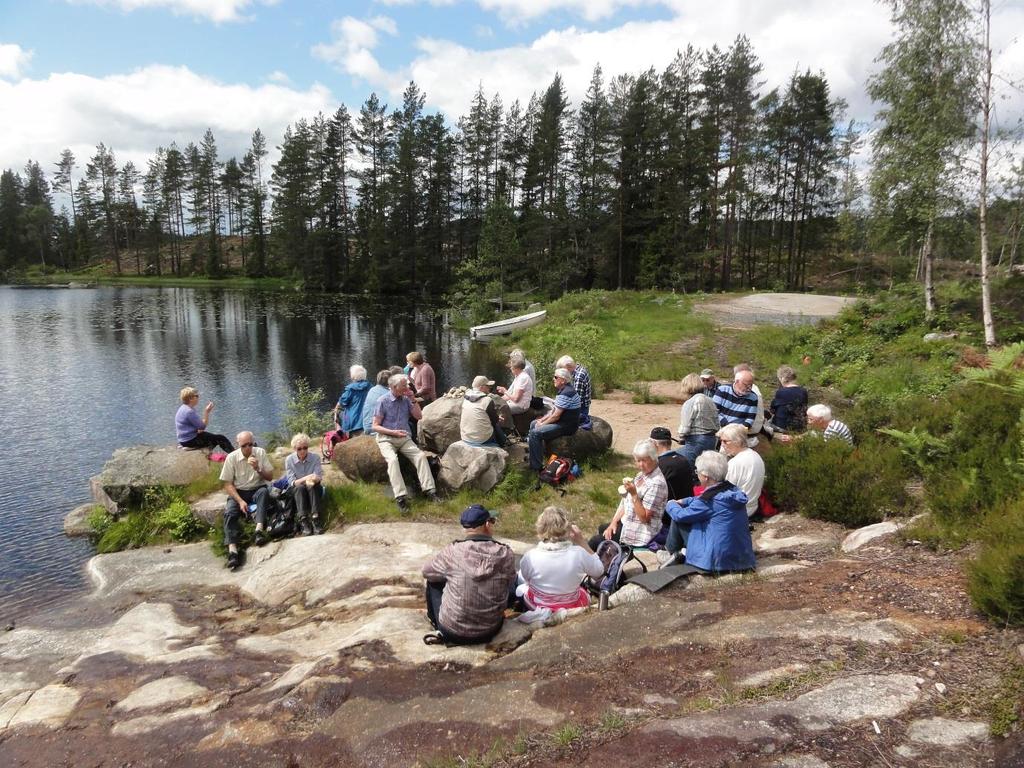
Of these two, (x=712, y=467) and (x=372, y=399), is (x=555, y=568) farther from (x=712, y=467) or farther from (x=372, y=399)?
(x=372, y=399)

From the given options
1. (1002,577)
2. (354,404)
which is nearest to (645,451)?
(1002,577)

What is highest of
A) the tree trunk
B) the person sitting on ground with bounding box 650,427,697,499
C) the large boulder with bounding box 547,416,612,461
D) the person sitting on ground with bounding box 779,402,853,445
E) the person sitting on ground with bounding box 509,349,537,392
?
the tree trunk

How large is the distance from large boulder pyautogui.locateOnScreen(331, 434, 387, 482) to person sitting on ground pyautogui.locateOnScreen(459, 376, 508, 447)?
139 cm

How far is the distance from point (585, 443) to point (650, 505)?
416cm

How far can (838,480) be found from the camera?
7207mm

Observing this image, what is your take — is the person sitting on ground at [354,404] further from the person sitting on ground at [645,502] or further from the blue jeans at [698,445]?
the person sitting on ground at [645,502]

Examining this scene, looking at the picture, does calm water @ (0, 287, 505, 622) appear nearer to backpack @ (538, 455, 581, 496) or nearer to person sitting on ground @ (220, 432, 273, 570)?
person sitting on ground @ (220, 432, 273, 570)

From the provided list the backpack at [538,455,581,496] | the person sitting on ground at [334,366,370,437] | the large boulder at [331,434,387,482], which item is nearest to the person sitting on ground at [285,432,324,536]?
the large boulder at [331,434,387,482]

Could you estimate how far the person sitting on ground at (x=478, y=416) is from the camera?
969 centimetres

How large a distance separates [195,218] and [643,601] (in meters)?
88.6

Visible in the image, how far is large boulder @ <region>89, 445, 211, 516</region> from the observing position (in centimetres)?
1021

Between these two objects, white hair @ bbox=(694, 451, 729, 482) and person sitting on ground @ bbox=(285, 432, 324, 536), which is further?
person sitting on ground @ bbox=(285, 432, 324, 536)

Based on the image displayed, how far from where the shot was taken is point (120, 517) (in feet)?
33.6

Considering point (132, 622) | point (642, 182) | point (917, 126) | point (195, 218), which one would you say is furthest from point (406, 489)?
point (195, 218)
